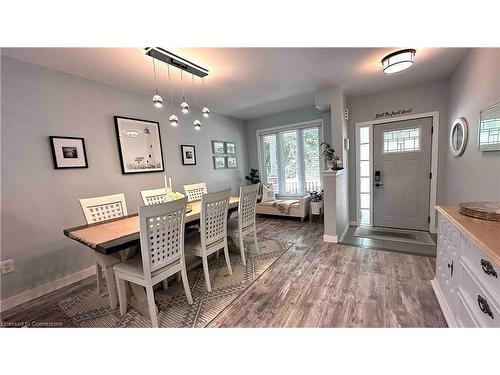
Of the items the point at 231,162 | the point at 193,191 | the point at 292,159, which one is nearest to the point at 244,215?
the point at 193,191

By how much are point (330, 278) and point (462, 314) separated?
1.04m

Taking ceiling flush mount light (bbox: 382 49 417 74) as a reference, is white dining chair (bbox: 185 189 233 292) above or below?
below

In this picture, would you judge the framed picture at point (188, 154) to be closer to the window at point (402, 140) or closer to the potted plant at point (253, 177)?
the potted plant at point (253, 177)

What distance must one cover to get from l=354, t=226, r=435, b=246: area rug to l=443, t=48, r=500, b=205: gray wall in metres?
0.65

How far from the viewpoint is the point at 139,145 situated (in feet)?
9.67

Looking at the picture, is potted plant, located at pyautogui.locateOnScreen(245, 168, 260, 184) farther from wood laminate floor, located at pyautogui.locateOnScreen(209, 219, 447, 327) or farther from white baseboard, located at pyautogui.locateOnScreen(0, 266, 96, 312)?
white baseboard, located at pyautogui.locateOnScreen(0, 266, 96, 312)

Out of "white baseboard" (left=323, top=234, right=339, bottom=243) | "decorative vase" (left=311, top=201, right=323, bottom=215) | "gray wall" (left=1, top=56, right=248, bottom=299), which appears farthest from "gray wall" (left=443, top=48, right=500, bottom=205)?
"gray wall" (left=1, top=56, right=248, bottom=299)

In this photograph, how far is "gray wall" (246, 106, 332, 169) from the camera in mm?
4229

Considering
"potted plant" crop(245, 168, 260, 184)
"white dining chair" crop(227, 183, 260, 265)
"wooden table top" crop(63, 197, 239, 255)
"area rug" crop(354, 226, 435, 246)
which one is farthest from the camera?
"potted plant" crop(245, 168, 260, 184)

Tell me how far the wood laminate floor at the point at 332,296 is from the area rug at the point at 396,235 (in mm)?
586

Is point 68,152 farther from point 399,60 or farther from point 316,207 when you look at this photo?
point 316,207

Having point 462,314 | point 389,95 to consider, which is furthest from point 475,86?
point 462,314

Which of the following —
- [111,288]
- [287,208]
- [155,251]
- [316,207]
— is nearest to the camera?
[155,251]

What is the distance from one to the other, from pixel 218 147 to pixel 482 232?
4.04 metres
